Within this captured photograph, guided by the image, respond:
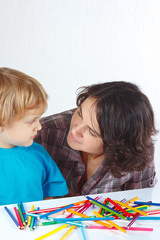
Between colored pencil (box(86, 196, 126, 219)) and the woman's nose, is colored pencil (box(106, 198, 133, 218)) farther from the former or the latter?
the woman's nose

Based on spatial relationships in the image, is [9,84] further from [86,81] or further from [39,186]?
[86,81]

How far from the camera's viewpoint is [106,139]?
136cm

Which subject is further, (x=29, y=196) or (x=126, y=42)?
(x=126, y=42)

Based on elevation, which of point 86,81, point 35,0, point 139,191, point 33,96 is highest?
point 35,0

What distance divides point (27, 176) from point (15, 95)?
1.10 feet

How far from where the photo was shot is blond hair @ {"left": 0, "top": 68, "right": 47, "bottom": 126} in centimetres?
104

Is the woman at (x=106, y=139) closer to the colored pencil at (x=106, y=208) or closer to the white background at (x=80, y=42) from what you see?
the colored pencil at (x=106, y=208)

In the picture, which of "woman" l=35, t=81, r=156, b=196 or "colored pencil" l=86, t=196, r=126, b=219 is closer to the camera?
"colored pencil" l=86, t=196, r=126, b=219

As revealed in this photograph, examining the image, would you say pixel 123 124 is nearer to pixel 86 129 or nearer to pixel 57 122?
pixel 86 129

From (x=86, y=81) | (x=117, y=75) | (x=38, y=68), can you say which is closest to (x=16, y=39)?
(x=38, y=68)

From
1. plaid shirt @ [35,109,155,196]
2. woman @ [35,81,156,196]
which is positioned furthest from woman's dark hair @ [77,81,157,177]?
plaid shirt @ [35,109,155,196]

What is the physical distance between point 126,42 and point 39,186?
71.5 inches

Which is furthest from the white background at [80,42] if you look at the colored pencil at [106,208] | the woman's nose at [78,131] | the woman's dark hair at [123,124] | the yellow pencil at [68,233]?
the yellow pencil at [68,233]

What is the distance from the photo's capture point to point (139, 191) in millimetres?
1294
